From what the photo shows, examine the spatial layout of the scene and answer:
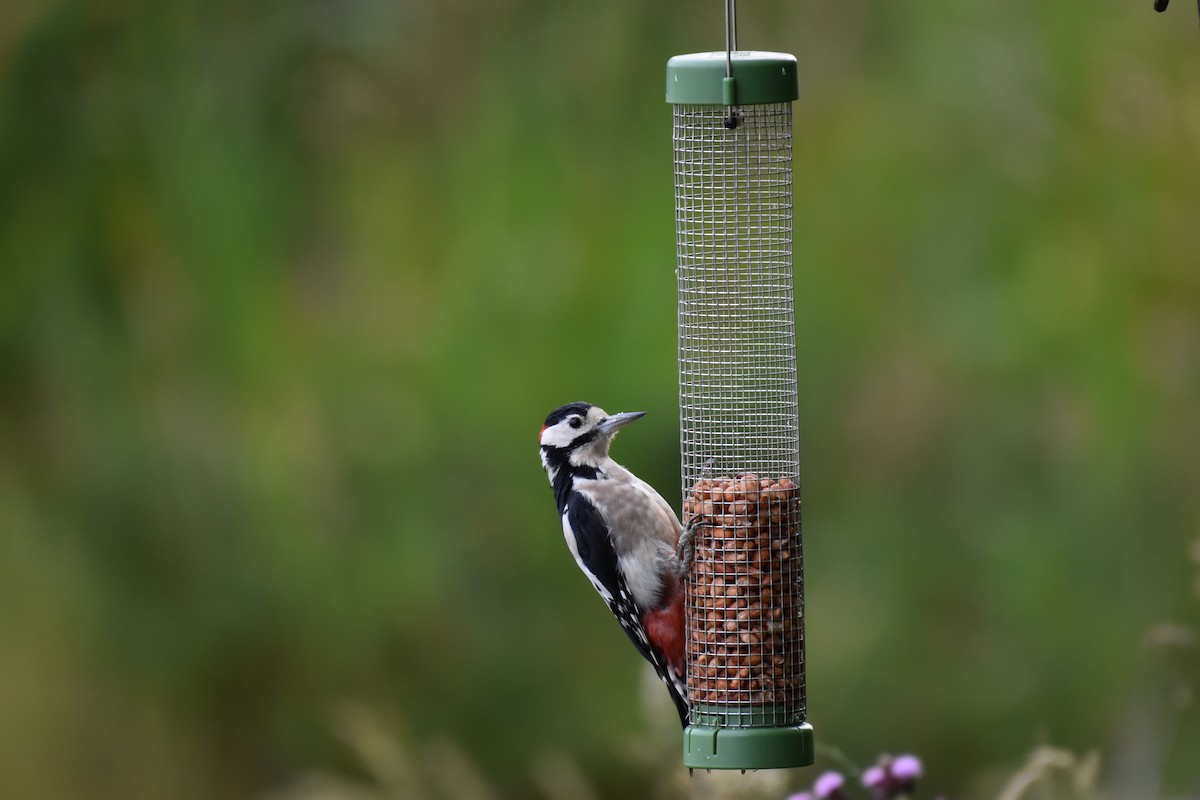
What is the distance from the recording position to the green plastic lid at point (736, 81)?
3725 mm

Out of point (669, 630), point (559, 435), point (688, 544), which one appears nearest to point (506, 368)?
point (559, 435)

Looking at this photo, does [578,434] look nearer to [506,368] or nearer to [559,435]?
[559,435]

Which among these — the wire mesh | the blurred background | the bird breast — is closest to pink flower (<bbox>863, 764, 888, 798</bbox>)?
the wire mesh

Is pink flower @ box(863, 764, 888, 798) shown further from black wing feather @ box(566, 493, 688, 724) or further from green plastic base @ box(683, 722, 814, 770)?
black wing feather @ box(566, 493, 688, 724)

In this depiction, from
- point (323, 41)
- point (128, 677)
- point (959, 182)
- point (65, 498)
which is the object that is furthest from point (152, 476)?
point (959, 182)

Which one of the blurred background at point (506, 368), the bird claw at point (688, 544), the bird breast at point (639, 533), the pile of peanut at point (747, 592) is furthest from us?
the blurred background at point (506, 368)

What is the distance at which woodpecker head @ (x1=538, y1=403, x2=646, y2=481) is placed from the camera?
182 inches

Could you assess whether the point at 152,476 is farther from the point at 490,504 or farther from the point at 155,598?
the point at 490,504

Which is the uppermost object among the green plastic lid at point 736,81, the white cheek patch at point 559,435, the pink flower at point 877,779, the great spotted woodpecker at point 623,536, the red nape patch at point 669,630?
the green plastic lid at point 736,81

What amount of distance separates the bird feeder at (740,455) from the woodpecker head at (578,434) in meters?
0.24

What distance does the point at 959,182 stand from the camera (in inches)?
286

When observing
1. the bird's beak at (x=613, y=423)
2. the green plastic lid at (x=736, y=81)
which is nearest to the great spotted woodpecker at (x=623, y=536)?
the bird's beak at (x=613, y=423)

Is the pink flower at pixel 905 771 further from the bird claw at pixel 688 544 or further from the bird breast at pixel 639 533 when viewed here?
the bird breast at pixel 639 533

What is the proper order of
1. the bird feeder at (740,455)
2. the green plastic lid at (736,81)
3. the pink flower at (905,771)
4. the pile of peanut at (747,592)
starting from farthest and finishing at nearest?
1. the pile of peanut at (747,592)
2. the bird feeder at (740,455)
3. the green plastic lid at (736,81)
4. the pink flower at (905,771)
